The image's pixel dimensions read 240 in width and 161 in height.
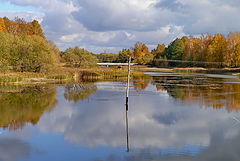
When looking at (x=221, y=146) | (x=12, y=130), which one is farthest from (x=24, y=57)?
(x=221, y=146)

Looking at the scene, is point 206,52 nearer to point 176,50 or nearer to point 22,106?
point 176,50

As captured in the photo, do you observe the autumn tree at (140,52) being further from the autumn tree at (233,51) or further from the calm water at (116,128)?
the calm water at (116,128)

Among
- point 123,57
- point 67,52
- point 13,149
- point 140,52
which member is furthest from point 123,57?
point 13,149

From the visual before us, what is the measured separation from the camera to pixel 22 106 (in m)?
22.6

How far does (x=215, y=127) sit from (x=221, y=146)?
151 inches

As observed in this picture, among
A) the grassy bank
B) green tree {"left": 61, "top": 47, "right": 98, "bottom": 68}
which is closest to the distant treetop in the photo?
green tree {"left": 61, "top": 47, "right": 98, "bottom": 68}

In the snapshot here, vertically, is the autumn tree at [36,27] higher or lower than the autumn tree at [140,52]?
higher

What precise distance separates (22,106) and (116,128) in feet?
31.0

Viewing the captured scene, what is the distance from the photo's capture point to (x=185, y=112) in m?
21.1

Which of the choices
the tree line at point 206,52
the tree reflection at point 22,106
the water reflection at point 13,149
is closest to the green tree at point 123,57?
the tree line at point 206,52

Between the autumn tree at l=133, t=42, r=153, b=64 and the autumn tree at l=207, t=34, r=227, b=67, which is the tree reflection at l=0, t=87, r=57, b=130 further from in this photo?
the autumn tree at l=133, t=42, r=153, b=64

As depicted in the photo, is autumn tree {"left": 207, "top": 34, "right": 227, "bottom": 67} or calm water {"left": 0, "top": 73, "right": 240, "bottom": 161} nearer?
calm water {"left": 0, "top": 73, "right": 240, "bottom": 161}

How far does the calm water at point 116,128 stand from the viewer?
40.2 ft

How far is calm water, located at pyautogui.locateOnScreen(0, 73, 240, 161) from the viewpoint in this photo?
12.2m
